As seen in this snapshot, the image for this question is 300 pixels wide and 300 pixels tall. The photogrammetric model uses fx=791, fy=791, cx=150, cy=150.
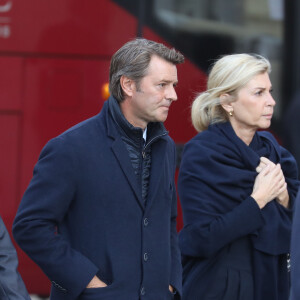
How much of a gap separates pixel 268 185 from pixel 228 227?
30 cm

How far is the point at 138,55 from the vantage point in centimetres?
319

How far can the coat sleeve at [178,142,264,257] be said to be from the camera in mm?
3574

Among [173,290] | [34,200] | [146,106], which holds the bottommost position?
[173,290]

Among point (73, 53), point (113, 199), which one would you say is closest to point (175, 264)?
point (113, 199)

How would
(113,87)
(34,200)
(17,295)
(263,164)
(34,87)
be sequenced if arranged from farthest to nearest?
(34,87) < (263,164) < (113,87) < (34,200) < (17,295)

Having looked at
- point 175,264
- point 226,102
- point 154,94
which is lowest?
point 175,264

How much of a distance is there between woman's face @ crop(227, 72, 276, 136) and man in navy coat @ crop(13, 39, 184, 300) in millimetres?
600

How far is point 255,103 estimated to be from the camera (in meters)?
3.74

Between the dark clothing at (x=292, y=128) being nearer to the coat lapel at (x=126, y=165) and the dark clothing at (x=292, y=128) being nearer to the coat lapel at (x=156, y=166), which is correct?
the coat lapel at (x=156, y=166)

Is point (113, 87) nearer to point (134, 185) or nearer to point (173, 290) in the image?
point (134, 185)

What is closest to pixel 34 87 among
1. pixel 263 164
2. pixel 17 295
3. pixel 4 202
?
pixel 4 202

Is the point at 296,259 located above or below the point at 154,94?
below

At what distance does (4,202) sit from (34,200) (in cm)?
267

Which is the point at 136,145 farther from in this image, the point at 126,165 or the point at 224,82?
the point at 224,82
